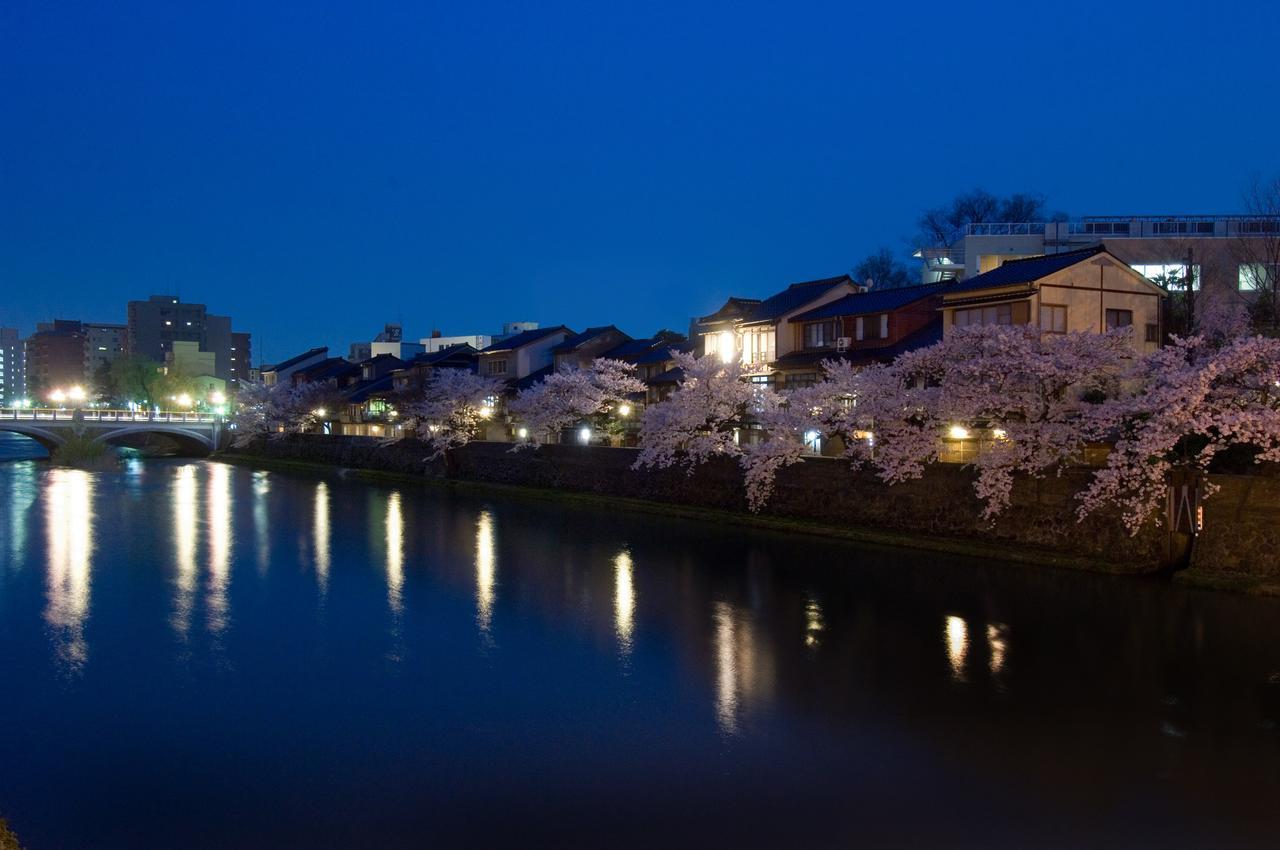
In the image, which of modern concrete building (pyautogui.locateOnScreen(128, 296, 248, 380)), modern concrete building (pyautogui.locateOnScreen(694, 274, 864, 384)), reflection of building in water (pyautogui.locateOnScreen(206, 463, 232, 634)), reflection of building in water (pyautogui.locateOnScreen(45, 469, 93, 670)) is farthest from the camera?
modern concrete building (pyautogui.locateOnScreen(128, 296, 248, 380))

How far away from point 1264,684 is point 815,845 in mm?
8182

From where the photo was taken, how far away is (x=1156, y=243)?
33.9 meters

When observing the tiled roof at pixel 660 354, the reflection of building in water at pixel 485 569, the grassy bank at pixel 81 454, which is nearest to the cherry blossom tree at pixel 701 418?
the reflection of building in water at pixel 485 569

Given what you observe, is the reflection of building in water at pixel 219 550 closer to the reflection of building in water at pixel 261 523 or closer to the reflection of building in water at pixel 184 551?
the reflection of building in water at pixel 184 551

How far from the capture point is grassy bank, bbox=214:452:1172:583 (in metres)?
20.0

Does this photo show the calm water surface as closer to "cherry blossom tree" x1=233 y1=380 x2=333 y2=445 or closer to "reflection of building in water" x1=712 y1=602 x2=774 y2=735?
"reflection of building in water" x1=712 y1=602 x2=774 y2=735

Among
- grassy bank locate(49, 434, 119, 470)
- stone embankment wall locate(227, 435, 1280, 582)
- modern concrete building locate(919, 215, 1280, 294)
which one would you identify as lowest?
stone embankment wall locate(227, 435, 1280, 582)

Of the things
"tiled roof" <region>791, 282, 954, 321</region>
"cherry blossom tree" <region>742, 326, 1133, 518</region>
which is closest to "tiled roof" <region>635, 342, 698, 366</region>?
"tiled roof" <region>791, 282, 954, 321</region>

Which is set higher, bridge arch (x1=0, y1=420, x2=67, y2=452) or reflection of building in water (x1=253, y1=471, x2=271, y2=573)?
bridge arch (x1=0, y1=420, x2=67, y2=452)

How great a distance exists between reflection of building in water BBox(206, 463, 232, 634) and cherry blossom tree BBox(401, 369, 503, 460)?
9.12 metres

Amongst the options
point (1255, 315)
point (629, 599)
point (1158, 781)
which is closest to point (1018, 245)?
point (1255, 315)

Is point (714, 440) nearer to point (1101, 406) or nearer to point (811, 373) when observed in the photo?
point (811, 373)

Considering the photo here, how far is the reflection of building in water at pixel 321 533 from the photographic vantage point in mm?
20453

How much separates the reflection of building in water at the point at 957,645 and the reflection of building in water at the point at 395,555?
9742 mm
